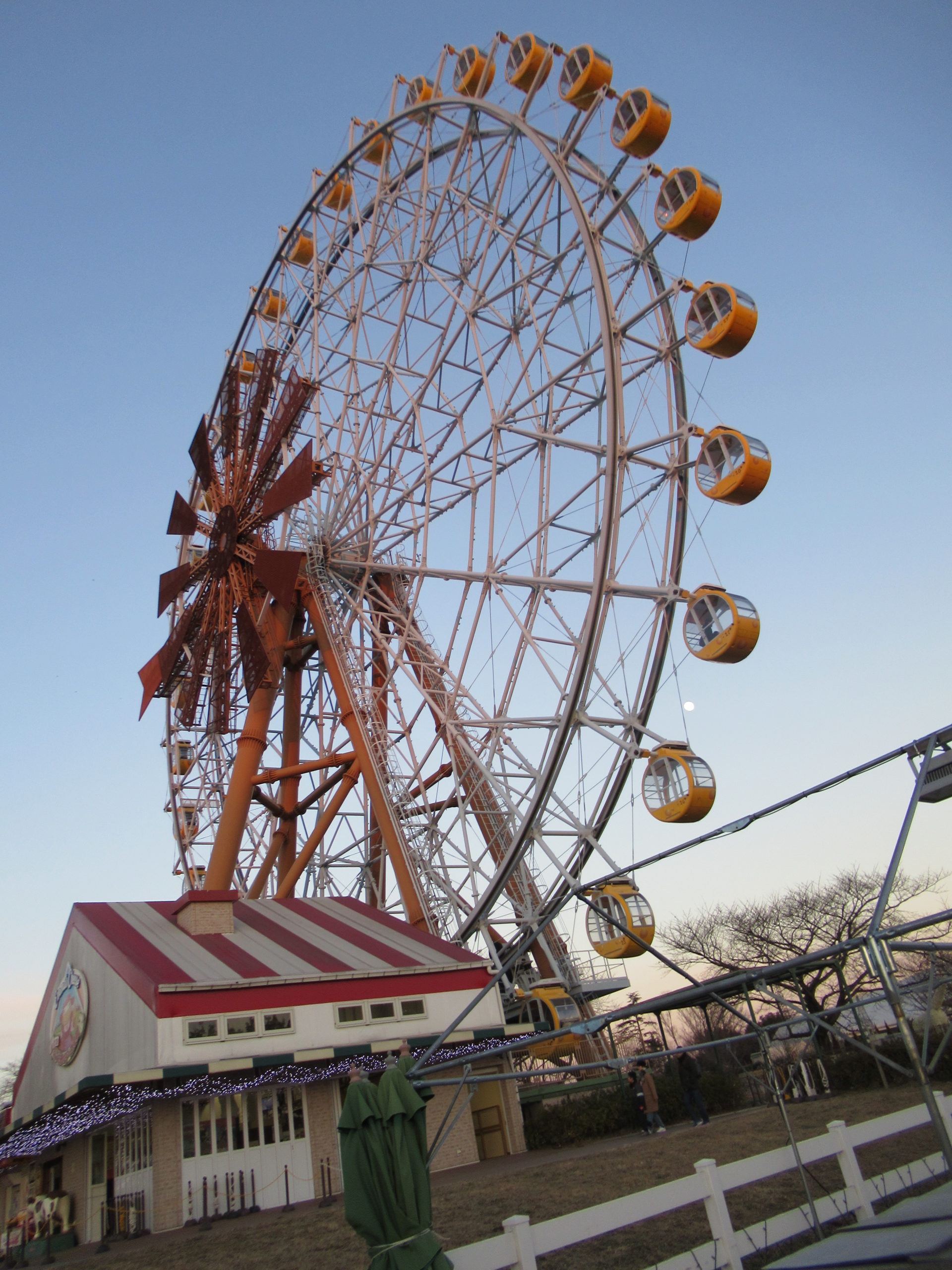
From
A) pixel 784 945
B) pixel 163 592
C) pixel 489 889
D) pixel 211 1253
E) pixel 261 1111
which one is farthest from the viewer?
pixel 784 945

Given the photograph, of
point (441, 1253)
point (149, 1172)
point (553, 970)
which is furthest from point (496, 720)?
point (441, 1253)

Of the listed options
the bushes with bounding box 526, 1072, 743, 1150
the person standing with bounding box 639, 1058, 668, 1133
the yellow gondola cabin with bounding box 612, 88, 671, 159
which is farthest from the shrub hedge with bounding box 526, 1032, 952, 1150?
the yellow gondola cabin with bounding box 612, 88, 671, 159

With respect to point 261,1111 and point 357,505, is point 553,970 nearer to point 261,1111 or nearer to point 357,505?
point 261,1111

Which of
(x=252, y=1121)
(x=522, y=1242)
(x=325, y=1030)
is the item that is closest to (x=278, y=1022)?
(x=325, y=1030)

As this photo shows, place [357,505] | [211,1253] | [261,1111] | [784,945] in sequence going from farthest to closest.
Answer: [784,945] → [357,505] → [261,1111] → [211,1253]

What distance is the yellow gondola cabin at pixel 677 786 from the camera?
14.6m

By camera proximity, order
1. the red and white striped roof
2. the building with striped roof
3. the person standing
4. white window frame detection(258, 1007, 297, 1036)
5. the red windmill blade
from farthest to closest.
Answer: the red windmill blade → the red and white striped roof → the person standing → white window frame detection(258, 1007, 297, 1036) → the building with striped roof

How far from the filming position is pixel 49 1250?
570 inches

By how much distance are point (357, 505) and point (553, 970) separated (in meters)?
11.8

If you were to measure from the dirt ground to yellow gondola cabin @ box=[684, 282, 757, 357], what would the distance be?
11295mm

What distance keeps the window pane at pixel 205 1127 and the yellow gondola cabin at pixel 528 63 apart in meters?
19.6

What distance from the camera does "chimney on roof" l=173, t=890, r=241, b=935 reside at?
56.1 feet

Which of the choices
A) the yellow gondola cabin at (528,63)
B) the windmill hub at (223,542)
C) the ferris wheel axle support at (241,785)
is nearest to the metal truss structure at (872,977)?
the ferris wheel axle support at (241,785)

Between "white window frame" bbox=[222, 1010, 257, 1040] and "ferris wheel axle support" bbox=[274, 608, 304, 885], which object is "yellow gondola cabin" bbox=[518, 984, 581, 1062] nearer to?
"white window frame" bbox=[222, 1010, 257, 1040]
